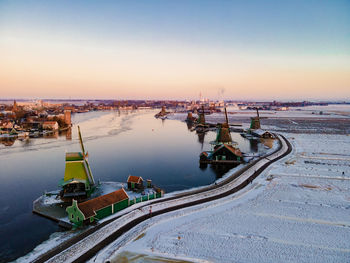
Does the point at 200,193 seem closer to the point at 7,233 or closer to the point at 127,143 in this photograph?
the point at 7,233

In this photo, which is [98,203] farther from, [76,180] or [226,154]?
[226,154]

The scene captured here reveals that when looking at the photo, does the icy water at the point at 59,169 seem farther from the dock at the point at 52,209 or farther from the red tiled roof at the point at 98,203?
the red tiled roof at the point at 98,203

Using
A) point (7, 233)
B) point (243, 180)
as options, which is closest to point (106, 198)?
point (7, 233)

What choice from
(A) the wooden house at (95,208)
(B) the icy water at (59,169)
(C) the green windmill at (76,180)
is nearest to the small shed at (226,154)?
(B) the icy water at (59,169)

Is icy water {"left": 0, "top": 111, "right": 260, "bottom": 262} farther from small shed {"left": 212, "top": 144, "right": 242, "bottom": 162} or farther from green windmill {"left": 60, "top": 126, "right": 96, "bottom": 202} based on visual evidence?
small shed {"left": 212, "top": 144, "right": 242, "bottom": 162}

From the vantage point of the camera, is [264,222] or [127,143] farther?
[127,143]

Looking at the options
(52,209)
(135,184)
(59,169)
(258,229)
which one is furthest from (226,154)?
(52,209)
